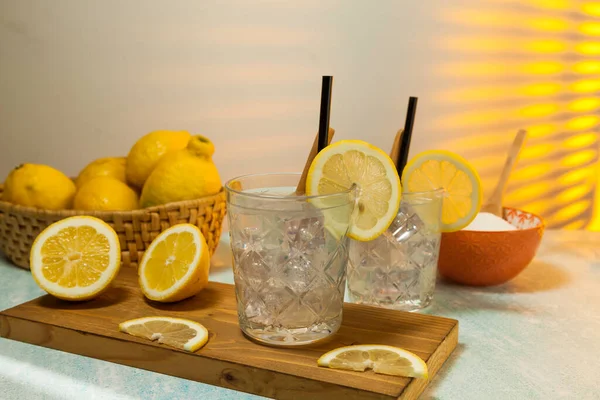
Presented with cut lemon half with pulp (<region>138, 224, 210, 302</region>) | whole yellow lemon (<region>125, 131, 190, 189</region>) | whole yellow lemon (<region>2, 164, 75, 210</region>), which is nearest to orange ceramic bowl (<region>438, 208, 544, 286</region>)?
cut lemon half with pulp (<region>138, 224, 210, 302</region>)

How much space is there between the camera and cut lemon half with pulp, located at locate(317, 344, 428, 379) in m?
0.69

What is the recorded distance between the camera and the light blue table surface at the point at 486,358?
0.73 m

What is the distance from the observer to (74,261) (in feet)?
3.10

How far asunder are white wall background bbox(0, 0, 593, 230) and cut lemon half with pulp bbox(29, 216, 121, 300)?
65cm

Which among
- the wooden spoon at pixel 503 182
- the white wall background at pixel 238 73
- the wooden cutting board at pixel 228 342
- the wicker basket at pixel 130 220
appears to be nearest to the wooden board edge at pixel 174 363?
the wooden cutting board at pixel 228 342

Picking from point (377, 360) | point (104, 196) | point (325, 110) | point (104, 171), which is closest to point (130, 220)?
point (104, 196)

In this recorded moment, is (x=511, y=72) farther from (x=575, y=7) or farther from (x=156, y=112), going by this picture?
(x=156, y=112)

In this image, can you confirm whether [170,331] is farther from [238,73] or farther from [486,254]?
[238,73]

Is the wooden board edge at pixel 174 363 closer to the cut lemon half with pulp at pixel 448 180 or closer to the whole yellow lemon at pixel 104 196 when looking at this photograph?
the whole yellow lemon at pixel 104 196

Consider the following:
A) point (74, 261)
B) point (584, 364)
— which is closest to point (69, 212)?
point (74, 261)

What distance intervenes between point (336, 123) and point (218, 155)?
30 centimetres

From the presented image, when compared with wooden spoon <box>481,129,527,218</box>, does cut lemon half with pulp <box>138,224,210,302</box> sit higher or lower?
lower

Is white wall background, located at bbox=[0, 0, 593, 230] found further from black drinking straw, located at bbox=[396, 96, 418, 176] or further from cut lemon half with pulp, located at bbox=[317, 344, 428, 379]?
cut lemon half with pulp, located at bbox=[317, 344, 428, 379]

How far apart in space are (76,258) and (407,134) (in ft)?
1.72
